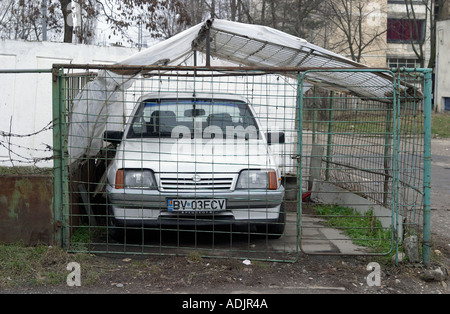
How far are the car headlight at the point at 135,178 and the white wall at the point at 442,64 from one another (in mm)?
27208

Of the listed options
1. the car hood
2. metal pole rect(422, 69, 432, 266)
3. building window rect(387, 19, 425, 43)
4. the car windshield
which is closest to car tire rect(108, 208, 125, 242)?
the car hood

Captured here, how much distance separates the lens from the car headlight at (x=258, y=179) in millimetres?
6168

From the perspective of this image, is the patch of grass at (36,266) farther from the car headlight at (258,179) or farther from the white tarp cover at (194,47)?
the car headlight at (258,179)

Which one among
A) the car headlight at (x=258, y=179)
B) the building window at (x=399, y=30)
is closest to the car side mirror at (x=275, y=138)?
the car headlight at (x=258, y=179)

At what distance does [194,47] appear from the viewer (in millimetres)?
7746

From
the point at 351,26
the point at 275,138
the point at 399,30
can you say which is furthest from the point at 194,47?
the point at 399,30

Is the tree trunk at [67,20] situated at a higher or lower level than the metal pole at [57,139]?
higher

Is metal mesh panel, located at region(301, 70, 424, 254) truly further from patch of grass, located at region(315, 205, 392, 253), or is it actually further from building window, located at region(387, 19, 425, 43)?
building window, located at region(387, 19, 425, 43)

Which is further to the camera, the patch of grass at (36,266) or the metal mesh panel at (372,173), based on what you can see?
the metal mesh panel at (372,173)

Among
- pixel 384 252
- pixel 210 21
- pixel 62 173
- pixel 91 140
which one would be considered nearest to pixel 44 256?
pixel 62 173

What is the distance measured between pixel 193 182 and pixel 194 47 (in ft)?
7.94

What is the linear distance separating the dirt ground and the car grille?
71 cm

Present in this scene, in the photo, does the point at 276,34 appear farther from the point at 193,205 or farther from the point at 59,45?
the point at 59,45

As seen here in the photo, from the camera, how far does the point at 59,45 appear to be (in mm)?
11789
